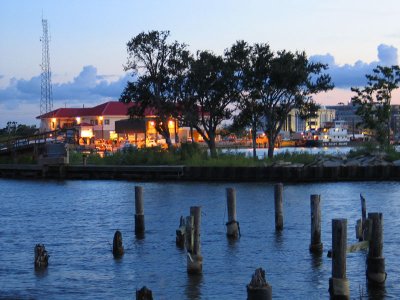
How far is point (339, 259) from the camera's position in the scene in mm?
19266

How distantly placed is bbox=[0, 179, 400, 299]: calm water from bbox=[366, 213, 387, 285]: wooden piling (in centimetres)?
49

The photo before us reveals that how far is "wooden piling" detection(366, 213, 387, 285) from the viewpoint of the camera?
2066 centimetres

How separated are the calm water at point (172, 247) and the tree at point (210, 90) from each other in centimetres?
2315

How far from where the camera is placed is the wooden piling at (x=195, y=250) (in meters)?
23.4

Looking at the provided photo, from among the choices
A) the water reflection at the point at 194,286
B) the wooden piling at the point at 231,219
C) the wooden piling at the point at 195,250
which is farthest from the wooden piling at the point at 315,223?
the water reflection at the point at 194,286

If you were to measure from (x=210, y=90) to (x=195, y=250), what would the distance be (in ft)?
188

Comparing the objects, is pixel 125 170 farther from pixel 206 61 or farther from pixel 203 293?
pixel 203 293

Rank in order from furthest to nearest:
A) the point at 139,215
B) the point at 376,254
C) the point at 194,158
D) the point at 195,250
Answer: the point at 194,158, the point at 139,215, the point at 195,250, the point at 376,254

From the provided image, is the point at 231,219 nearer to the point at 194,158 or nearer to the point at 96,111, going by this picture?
the point at 194,158

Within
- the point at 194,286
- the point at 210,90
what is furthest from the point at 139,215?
the point at 210,90

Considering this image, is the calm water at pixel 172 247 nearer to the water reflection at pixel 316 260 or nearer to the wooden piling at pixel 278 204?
the water reflection at pixel 316 260

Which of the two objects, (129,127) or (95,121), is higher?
(95,121)

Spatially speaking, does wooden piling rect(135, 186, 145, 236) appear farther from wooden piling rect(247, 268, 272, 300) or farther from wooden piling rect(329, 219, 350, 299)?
wooden piling rect(247, 268, 272, 300)

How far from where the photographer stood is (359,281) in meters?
24.2
